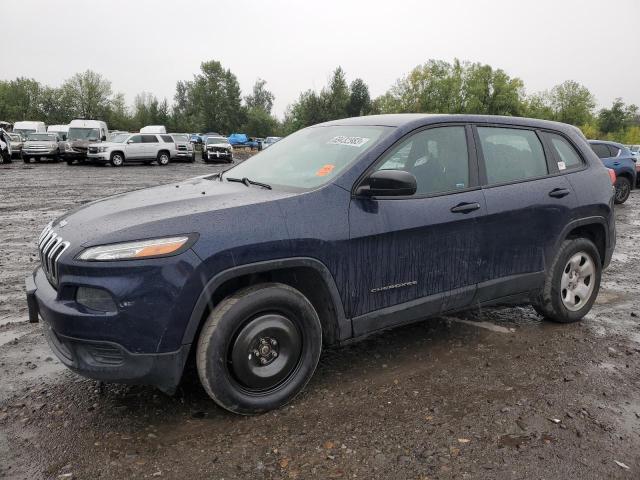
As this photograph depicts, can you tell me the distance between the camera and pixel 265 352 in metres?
2.93

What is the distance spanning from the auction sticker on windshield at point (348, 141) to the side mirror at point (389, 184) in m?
0.41

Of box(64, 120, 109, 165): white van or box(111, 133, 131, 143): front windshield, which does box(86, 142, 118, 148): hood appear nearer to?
box(111, 133, 131, 143): front windshield

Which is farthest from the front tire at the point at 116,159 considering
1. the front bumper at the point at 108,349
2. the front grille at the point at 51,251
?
the front bumper at the point at 108,349

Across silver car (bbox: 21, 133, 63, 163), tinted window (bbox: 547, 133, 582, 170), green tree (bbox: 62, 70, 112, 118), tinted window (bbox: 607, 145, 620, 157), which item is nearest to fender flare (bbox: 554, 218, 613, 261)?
tinted window (bbox: 547, 133, 582, 170)

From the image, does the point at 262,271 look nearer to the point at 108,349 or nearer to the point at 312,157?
the point at 108,349

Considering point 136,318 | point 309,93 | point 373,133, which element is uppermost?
point 309,93

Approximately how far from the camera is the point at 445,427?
2.88 metres

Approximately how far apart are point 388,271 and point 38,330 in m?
2.96

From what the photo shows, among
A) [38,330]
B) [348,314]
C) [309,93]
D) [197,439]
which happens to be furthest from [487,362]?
[309,93]

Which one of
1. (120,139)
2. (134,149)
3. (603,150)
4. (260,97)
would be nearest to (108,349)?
(603,150)

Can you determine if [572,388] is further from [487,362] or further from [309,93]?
[309,93]

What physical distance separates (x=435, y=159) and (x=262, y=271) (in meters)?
1.57

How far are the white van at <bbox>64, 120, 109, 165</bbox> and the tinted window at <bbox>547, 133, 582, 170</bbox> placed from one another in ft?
90.6

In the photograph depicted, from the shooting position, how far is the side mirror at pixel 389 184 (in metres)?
3.05
